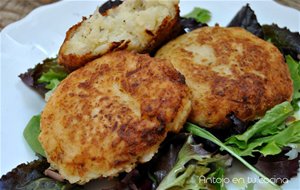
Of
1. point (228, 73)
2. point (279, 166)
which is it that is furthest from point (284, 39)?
point (279, 166)

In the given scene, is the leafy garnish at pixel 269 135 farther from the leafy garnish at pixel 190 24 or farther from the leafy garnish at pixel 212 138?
the leafy garnish at pixel 190 24

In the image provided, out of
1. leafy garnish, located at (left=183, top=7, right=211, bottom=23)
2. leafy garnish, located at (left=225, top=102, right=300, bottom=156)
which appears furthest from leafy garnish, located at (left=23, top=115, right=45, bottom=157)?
leafy garnish, located at (left=183, top=7, right=211, bottom=23)

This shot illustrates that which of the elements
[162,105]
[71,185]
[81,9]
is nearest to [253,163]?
[162,105]

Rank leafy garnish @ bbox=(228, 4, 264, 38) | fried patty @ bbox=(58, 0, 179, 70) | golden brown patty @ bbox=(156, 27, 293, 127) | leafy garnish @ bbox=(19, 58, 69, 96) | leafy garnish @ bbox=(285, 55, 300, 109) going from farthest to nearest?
1. leafy garnish @ bbox=(228, 4, 264, 38)
2. leafy garnish @ bbox=(19, 58, 69, 96)
3. leafy garnish @ bbox=(285, 55, 300, 109)
4. fried patty @ bbox=(58, 0, 179, 70)
5. golden brown patty @ bbox=(156, 27, 293, 127)

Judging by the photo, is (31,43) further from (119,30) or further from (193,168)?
(193,168)

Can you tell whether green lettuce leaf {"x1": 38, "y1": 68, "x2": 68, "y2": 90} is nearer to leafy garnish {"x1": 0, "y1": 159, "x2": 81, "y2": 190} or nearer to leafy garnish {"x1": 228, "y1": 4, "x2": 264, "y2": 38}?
Answer: leafy garnish {"x1": 0, "y1": 159, "x2": 81, "y2": 190}

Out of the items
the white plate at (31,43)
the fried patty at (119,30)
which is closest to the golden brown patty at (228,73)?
Answer: the fried patty at (119,30)

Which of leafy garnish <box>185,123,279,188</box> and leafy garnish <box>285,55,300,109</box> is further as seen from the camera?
leafy garnish <box>285,55,300,109</box>

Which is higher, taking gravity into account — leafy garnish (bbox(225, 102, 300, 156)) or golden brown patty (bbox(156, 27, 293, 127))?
golden brown patty (bbox(156, 27, 293, 127))
